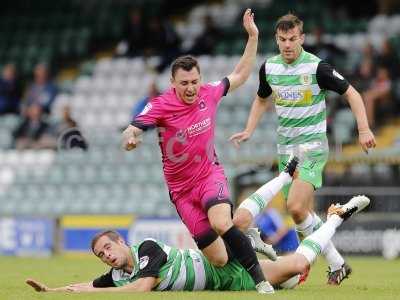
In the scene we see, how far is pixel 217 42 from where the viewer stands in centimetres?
2245

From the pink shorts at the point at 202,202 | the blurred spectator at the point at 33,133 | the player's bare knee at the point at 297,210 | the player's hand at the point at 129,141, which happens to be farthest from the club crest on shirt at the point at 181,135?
the blurred spectator at the point at 33,133

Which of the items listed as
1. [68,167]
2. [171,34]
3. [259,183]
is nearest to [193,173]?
[259,183]

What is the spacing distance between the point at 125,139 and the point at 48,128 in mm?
12203

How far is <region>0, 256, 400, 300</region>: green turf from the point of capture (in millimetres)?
9008

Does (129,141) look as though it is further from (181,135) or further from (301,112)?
(301,112)

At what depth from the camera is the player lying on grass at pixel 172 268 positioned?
9.22 m

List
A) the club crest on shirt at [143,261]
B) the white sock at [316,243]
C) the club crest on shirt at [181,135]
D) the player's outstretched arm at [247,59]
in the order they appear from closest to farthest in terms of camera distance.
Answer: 1. the club crest on shirt at [143,261]
2. the white sock at [316,243]
3. the club crest on shirt at [181,135]
4. the player's outstretched arm at [247,59]

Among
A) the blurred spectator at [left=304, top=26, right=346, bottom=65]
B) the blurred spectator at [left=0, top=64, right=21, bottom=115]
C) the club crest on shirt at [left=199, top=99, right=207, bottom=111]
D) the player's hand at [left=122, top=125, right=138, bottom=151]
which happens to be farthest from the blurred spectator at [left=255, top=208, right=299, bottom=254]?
the blurred spectator at [left=0, top=64, right=21, bottom=115]

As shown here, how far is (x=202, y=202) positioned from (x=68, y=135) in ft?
35.5

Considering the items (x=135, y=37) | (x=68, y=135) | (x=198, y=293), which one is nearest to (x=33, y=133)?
(x=68, y=135)

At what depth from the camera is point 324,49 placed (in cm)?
1955

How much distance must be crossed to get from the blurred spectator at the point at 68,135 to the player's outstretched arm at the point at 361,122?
33.0 ft

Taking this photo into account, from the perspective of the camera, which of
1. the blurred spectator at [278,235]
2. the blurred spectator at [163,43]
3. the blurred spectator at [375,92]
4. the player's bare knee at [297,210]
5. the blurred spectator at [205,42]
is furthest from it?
the blurred spectator at [163,43]

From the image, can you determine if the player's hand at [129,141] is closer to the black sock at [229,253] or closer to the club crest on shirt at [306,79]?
the black sock at [229,253]
